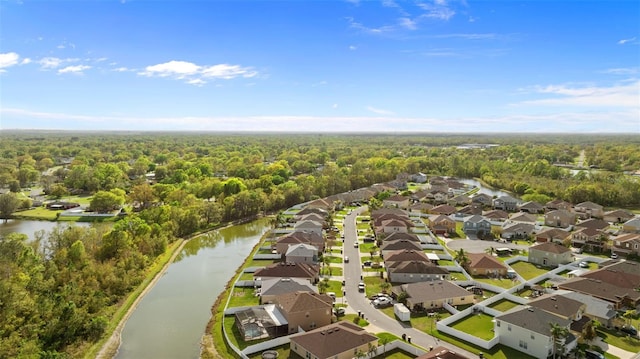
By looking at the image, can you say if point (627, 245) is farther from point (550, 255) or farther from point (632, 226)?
point (632, 226)

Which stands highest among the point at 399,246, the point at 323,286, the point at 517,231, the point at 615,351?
the point at 399,246

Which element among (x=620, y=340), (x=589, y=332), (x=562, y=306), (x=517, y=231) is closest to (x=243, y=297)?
(x=562, y=306)

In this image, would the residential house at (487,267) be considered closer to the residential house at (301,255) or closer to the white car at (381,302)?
the white car at (381,302)

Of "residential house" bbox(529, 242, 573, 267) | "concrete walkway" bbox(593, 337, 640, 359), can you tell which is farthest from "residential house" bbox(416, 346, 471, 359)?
"residential house" bbox(529, 242, 573, 267)

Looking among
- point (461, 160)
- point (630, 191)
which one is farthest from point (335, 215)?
point (461, 160)

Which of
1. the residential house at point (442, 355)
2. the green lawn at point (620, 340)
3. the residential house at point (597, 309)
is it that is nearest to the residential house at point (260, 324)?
the residential house at point (442, 355)

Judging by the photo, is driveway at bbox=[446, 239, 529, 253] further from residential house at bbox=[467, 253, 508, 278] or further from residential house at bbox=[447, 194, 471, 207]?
residential house at bbox=[447, 194, 471, 207]

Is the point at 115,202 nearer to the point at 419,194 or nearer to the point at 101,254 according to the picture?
the point at 101,254
